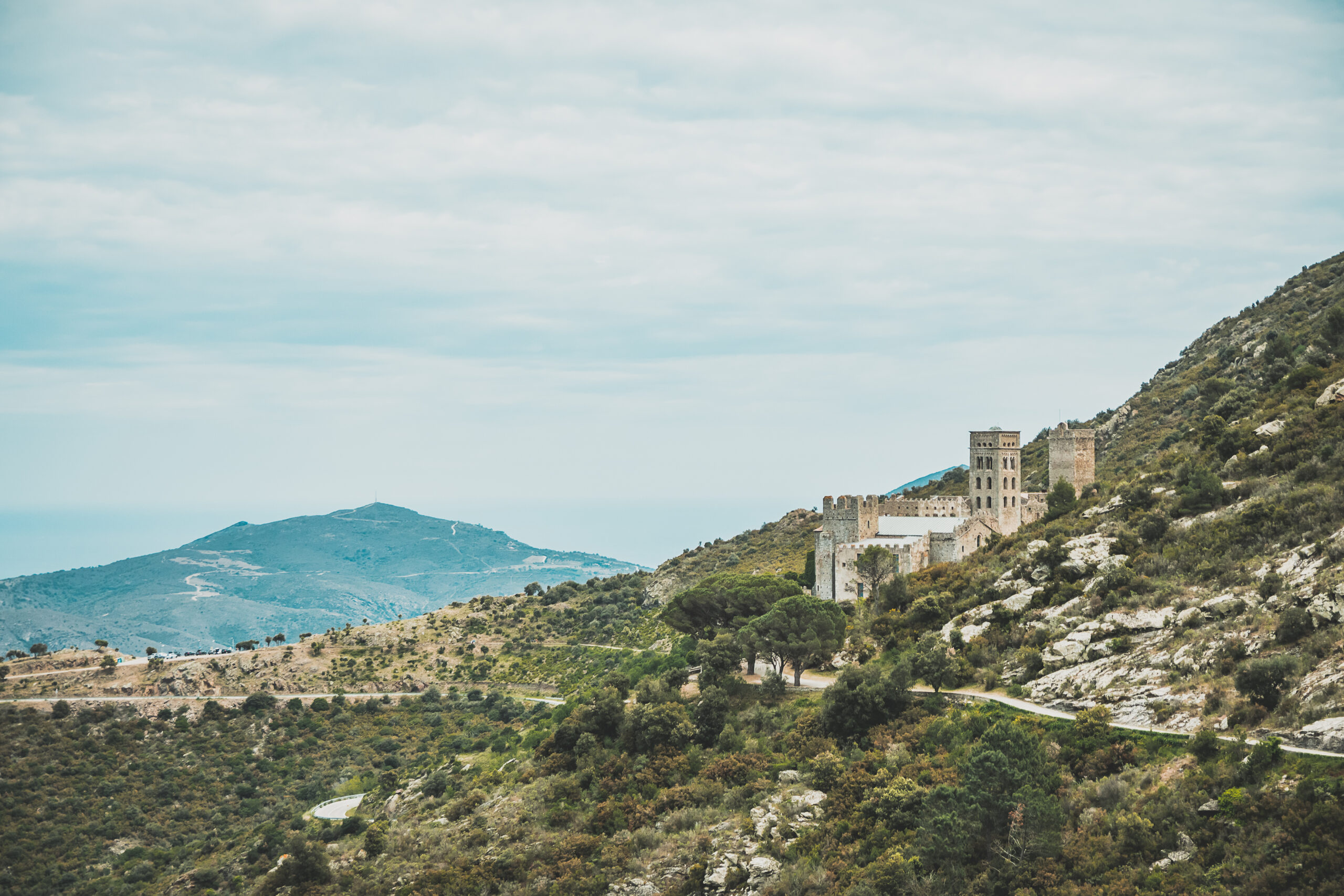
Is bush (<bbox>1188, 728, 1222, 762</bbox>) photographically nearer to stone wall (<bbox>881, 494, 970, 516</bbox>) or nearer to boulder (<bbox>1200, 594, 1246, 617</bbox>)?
boulder (<bbox>1200, 594, 1246, 617</bbox>)

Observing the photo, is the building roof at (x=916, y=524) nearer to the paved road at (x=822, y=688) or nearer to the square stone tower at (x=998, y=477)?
the square stone tower at (x=998, y=477)

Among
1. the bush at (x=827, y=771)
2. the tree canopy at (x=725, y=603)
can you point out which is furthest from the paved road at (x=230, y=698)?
the bush at (x=827, y=771)

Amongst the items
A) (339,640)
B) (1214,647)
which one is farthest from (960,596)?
(339,640)

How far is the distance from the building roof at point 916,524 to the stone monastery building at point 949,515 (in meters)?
0.07

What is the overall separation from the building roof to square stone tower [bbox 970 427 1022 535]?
2.43 metres

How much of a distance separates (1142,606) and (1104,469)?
143ft

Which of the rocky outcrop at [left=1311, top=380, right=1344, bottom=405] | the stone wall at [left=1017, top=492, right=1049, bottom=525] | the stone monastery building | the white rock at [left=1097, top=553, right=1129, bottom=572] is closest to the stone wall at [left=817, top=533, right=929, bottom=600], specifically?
the stone monastery building

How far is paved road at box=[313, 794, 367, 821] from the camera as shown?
2442 inches

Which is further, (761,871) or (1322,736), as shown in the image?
(761,871)

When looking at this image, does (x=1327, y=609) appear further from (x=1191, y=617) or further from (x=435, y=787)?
(x=435, y=787)

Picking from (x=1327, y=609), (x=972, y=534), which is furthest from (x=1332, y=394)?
(x=972, y=534)

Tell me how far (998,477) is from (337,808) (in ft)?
157

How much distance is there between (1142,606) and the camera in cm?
3862

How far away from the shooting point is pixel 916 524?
66562mm
